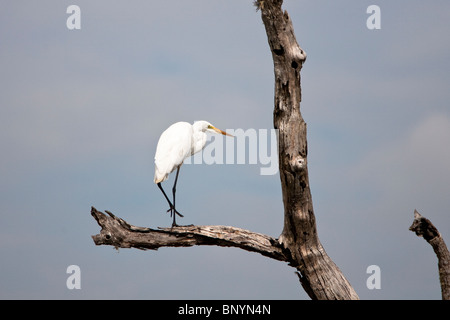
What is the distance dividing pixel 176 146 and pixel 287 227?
5.99 feet

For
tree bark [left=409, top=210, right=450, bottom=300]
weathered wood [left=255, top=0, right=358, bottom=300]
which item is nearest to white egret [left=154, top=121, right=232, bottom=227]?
weathered wood [left=255, top=0, right=358, bottom=300]

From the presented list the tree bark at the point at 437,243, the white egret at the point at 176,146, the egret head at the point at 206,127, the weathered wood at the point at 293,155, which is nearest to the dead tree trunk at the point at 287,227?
the weathered wood at the point at 293,155

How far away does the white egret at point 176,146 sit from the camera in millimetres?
6559

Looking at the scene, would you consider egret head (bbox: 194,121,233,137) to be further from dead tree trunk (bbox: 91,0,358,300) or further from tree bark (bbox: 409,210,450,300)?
tree bark (bbox: 409,210,450,300)

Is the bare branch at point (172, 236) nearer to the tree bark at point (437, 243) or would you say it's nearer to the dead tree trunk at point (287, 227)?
the dead tree trunk at point (287, 227)

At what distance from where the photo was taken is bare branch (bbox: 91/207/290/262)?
6012 mm

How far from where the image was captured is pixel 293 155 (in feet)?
17.3

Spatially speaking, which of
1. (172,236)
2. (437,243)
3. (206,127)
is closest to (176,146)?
(206,127)

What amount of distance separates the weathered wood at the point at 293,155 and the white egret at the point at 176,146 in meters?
1.69

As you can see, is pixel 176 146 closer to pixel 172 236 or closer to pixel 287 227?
pixel 172 236

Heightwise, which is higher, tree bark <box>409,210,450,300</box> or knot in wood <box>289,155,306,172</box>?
knot in wood <box>289,155,306,172</box>

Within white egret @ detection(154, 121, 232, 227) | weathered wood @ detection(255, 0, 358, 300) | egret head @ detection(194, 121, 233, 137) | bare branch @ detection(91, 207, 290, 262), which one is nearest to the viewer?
weathered wood @ detection(255, 0, 358, 300)
